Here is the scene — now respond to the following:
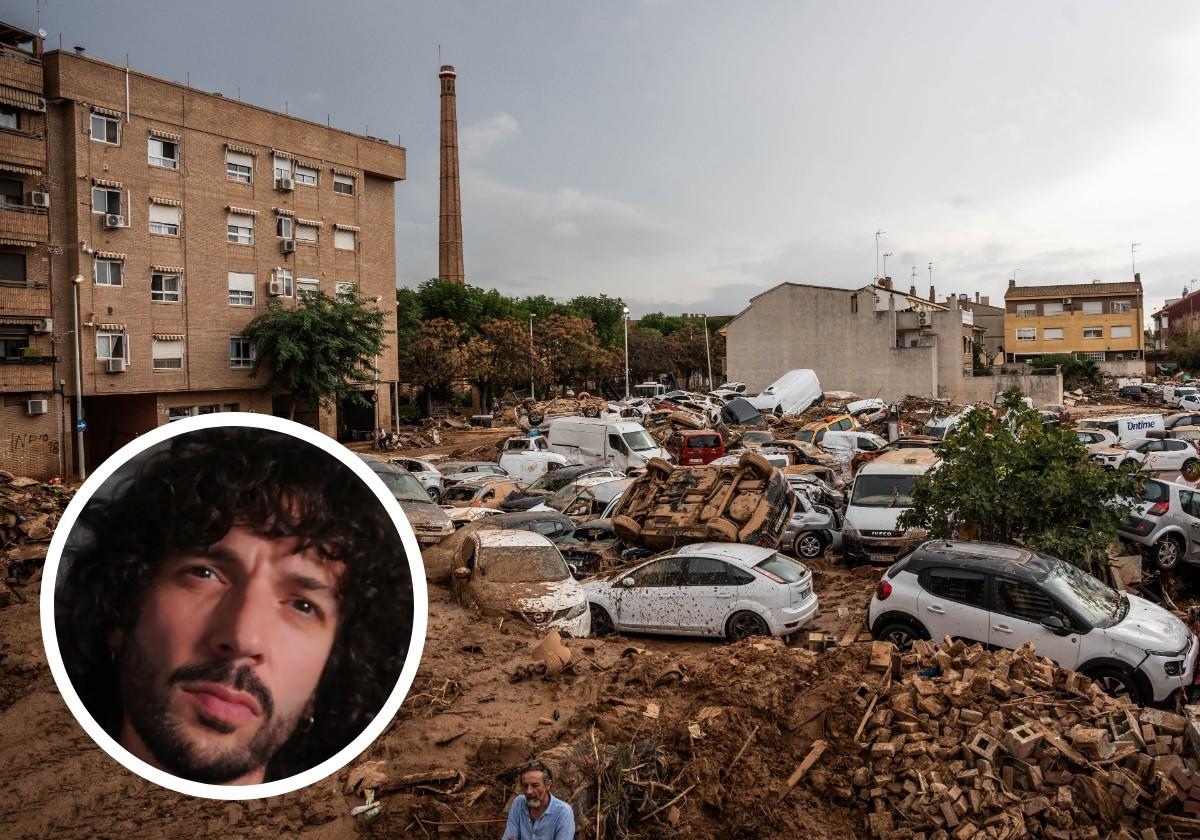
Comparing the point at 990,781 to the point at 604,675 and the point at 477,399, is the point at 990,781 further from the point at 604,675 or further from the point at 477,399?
the point at 477,399

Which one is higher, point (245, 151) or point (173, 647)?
point (245, 151)

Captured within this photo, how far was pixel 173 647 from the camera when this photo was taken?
3354mm

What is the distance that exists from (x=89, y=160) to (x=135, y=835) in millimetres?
30521

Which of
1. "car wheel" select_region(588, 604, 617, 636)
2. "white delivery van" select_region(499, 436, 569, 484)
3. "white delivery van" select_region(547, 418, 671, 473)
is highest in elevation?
"white delivery van" select_region(547, 418, 671, 473)

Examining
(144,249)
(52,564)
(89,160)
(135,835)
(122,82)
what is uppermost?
(122,82)

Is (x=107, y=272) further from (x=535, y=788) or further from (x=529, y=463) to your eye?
(x=535, y=788)

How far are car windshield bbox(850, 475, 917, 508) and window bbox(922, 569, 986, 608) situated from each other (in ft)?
19.0

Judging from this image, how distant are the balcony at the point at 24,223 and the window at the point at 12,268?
35.2 inches

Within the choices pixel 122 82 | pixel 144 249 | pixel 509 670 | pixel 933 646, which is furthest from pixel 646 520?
pixel 122 82

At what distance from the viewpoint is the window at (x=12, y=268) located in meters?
29.0

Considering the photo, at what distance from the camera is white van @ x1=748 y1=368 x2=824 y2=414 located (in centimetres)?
4459

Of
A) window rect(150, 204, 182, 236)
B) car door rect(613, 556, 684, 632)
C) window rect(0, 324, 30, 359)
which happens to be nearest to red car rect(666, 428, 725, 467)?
car door rect(613, 556, 684, 632)

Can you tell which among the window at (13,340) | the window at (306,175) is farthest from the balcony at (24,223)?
the window at (306,175)

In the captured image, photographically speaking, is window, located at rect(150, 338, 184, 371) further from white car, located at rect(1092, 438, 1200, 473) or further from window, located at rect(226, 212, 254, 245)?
white car, located at rect(1092, 438, 1200, 473)
